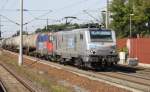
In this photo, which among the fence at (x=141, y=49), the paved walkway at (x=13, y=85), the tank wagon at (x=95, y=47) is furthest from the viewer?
the fence at (x=141, y=49)

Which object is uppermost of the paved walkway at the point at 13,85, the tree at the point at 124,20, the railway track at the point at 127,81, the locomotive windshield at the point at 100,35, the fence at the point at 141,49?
the tree at the point at 124,20

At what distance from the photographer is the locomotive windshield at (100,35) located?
3170cm

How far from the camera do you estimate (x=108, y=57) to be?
101 feet

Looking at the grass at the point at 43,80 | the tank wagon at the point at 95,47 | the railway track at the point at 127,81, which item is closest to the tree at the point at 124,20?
the tank wagon at the point at 95,47

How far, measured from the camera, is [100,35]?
3180 cm

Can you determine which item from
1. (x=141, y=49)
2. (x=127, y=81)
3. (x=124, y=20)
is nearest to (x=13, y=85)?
(x=127, y=81)

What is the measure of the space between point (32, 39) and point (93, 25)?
1183 inches

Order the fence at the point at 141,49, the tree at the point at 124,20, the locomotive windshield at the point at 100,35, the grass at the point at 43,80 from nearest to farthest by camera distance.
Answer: the grass at the point at 43,80
the locomotive windshield at the point at 100,35
the fence at the point at 141,49
the tree at the point at 124,20

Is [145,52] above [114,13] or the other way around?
the other way around

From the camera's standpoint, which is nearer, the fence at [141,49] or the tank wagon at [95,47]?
the tank wagon at [95,47]

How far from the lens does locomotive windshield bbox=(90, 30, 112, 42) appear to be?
31703mm

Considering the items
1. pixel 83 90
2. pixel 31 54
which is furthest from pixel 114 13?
pixel 83 90

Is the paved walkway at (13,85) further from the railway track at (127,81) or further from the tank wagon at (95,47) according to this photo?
the tank wagon at (95,47)

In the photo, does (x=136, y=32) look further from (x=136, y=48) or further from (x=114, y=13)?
(x=136, y=48)
